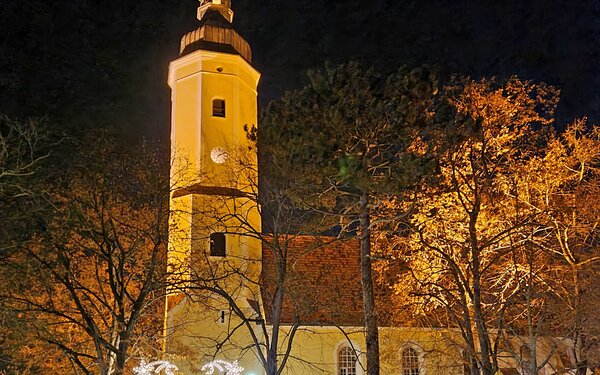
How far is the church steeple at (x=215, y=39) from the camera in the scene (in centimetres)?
2748

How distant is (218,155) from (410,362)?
1113 cm

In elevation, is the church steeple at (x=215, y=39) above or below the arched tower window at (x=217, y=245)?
above

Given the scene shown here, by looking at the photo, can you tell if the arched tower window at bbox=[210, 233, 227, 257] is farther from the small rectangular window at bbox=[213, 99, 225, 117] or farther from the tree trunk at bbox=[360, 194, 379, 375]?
the tree trunk at bbox=[360, 194, 379, 375]

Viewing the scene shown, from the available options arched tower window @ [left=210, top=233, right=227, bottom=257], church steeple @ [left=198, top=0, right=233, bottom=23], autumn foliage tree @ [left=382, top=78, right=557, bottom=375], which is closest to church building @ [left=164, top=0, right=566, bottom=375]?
arched tower window @ [left=210, top=233, right=227, bottom=257]

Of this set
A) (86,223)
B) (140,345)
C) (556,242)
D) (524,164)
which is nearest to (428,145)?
(524,164)

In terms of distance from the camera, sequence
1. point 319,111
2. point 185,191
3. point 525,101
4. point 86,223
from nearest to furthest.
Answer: point 319,111 < point 86,223 < point 525,101 < point 185,191

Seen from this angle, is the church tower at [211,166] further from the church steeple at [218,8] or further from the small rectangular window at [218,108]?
the church steeple at [218,8]

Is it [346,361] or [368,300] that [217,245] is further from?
[368,300]

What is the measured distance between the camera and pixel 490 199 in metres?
20.8

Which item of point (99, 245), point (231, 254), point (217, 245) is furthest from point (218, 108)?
point (99, 245)

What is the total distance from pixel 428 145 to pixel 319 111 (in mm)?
2833

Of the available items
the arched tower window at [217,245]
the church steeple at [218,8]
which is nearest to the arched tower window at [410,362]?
the arched tower window at [217,245]

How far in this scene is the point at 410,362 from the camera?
92.9ft

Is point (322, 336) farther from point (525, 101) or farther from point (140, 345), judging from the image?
point (525, 101)
